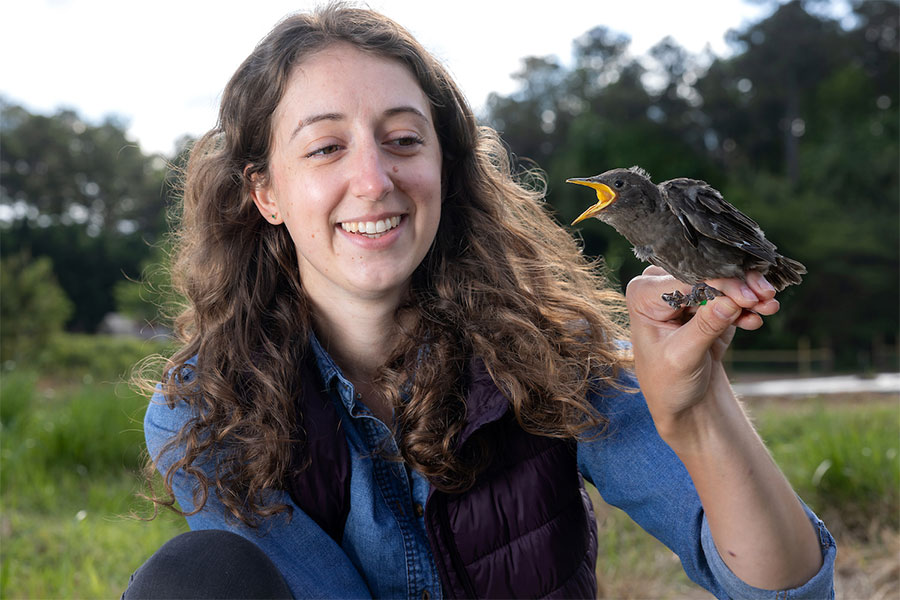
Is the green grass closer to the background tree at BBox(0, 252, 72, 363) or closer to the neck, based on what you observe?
the neck

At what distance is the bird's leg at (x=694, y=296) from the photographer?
49.3 inches

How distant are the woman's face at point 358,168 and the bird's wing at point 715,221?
2.82 feet

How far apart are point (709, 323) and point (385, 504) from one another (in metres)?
1.11

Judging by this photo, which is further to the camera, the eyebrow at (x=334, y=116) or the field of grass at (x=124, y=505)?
the field of grass at (x=124, y=505)

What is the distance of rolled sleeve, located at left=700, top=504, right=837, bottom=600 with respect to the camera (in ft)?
5.06

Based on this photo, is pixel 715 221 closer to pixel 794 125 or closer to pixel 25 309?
pixel 25 309

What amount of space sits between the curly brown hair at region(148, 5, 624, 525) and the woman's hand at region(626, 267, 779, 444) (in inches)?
16.5

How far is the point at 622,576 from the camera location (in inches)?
130

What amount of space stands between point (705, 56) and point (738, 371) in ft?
32.6

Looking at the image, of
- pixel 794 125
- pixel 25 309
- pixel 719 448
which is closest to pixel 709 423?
pixel 719 448

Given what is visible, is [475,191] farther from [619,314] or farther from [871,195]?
[871,195]

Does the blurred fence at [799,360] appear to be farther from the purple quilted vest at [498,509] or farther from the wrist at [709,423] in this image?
the wrist at [709,423]

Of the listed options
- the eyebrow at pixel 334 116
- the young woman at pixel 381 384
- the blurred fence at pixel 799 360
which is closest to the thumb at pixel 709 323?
the young woman at pixel 381 384

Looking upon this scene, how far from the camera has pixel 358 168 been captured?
1.82 meters
